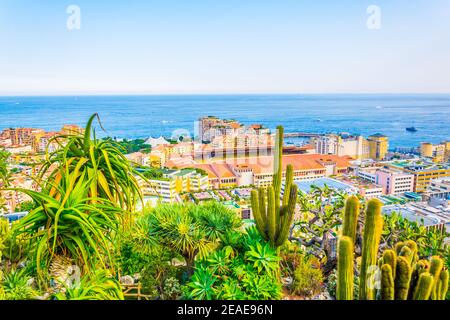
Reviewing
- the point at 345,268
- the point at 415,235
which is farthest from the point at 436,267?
the point at 415,235

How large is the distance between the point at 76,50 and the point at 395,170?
2.92 meters

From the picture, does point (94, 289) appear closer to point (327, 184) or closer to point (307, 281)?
point (307, 281)

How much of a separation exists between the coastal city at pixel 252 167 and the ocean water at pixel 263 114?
0.73ft

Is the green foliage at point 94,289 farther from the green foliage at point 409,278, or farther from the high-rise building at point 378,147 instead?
the high-rise building at point 378,147

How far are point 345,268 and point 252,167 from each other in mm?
2052

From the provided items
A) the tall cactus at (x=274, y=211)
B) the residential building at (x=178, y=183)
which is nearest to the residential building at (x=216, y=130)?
the residential building at (x=178, y=183)

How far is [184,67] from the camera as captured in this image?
3.05m

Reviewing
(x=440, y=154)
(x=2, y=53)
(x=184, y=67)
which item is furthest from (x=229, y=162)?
(x=2, y=53)

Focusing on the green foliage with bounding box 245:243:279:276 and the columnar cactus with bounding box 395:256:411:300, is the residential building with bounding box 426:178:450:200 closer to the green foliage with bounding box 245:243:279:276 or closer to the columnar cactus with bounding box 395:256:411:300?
the columnar cactus with bounding box 395:256:411:300

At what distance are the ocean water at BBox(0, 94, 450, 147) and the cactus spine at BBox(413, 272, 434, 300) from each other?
70.1 inches

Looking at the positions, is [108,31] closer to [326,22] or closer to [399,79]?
[326,22]

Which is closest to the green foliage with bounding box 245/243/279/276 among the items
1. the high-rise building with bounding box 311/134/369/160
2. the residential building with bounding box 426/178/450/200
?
the residential building with bounding box 426/178/450/200

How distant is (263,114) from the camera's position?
18.6 ft

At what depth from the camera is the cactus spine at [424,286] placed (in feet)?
4.81
